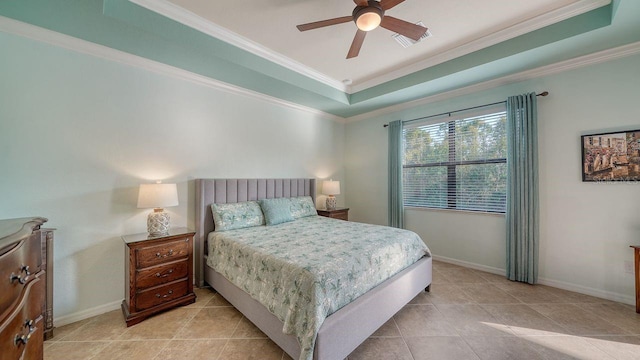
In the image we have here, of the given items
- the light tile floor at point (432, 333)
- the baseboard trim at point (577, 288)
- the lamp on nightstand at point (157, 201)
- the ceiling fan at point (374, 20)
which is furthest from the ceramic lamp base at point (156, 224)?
the baseboard trim at point (577, 288)

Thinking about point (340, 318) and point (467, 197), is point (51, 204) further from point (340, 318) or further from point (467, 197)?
point (467, 197)

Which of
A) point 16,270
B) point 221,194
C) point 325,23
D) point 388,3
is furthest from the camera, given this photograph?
point 221,194

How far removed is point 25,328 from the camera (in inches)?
39.6

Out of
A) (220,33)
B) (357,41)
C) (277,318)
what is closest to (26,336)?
(277,318)

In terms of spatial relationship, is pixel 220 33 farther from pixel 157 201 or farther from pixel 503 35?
pixel 503 35

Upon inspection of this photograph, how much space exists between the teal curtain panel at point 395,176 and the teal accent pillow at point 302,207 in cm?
152

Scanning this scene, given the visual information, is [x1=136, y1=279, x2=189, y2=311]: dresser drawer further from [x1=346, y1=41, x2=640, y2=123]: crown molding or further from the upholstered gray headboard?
[x1=346, y1=41, x2=640, y2=123]: crown molding

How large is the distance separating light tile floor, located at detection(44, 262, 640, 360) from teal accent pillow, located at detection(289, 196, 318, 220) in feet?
5.07

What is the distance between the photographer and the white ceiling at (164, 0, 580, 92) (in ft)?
7.23

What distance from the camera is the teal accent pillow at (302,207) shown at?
365 centimetres

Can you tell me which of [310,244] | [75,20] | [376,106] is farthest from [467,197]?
[75,20]

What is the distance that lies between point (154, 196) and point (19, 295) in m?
1.51

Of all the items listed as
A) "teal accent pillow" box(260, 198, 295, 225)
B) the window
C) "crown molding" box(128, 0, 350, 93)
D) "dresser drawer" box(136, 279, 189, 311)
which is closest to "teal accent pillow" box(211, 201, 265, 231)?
"teal accent pillow" box(260, 198, 295, 225)

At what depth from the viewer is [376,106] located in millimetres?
4359
